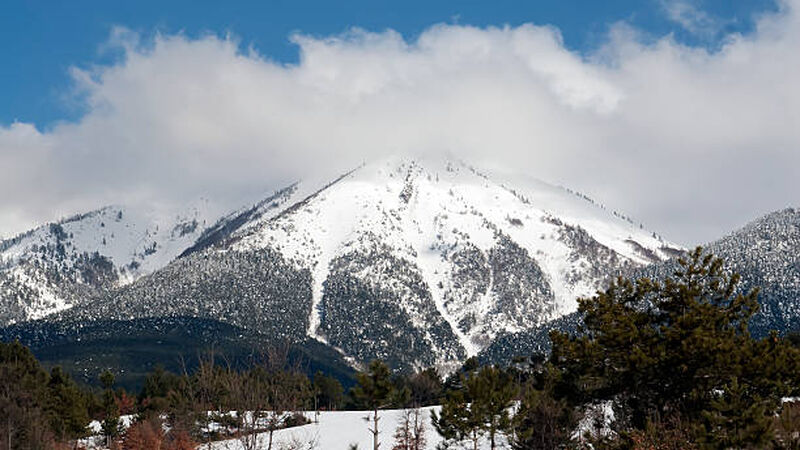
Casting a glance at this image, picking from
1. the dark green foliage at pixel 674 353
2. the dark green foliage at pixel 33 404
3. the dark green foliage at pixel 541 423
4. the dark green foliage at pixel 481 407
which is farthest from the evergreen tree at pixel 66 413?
the dark green foliage at pixel 674 353

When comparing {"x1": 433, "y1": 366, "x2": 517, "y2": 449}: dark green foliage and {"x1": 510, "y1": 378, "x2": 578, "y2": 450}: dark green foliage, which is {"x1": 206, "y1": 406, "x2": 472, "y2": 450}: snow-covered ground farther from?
{"x1": 510, "y1": 378, "x2": 578, "y2": 450}: dark green foliage

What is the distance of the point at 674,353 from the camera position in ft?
88.5

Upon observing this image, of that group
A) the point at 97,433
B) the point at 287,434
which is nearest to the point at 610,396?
the point at 287,434

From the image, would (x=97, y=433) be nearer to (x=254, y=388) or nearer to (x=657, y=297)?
(x=254, y=388)

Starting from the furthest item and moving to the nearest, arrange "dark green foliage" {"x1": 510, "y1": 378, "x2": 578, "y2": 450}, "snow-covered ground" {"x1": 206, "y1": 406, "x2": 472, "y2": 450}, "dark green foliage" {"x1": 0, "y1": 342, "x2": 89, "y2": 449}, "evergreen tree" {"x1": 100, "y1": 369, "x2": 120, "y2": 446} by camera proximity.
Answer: "evergreen tree" {"x1": 100, "y1": 369, "x2": 120, "y2": 446}
"snow-covered ground" {"x1": 206, "y1": 406, "x2": 472, "y2": 450}
"dark green foliage" {"x1": 0, "y1": 342, "x2": 89, "y2": 449}
"dark green foliage" {"x1": 510, "y1": 378, "x2": 578, "y2": 450}

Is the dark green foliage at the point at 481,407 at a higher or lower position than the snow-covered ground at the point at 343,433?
higher

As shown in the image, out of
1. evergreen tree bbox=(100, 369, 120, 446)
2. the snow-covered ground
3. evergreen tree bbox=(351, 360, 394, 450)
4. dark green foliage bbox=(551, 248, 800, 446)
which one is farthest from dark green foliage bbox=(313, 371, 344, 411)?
dark green foliage bbox=(551, 248, 800, 446)

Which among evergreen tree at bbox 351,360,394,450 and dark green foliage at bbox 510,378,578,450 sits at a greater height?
evergreen tree at bbox 351,360,394,450

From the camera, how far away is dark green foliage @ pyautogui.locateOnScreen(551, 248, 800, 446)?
25.9 m

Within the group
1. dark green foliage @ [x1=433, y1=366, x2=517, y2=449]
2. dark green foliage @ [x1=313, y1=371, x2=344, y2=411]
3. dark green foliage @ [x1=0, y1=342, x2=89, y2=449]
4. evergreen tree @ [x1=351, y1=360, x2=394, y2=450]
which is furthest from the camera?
dark green foliage @ [x1=313, y1=371, x2=344, y2=411]

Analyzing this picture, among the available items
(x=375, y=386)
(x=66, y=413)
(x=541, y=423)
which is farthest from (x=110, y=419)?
(x=541, y=423)

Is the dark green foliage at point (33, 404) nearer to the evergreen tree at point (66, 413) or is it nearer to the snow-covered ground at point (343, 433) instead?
the evergreen tree at point (66, 413)

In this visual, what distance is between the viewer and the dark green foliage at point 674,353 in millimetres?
25859

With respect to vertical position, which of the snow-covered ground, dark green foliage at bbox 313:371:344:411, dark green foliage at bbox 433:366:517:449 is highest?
dark green foliage at bbox 313:371:344:411
